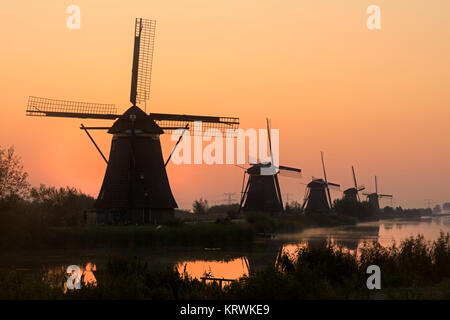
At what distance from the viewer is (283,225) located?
209 feet

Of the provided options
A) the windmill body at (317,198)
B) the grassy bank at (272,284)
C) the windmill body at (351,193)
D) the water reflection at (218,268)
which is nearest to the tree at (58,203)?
the water reflection at (218,268)

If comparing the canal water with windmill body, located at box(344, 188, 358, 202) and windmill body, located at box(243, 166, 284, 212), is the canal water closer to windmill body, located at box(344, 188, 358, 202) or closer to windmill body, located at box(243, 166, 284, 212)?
windmill body, located at box(243, 166, 284, 212)

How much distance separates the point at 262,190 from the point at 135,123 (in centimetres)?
3280

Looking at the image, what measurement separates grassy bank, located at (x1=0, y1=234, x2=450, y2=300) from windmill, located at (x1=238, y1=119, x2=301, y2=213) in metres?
50.4

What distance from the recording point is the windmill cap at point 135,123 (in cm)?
4106

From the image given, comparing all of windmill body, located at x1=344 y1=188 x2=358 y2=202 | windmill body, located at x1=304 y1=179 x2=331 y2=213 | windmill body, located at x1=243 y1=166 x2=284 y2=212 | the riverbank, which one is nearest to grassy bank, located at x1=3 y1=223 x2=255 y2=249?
the riverbank

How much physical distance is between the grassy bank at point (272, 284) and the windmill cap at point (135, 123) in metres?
22.5

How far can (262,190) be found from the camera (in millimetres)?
71938

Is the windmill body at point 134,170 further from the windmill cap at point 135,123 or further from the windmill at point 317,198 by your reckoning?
the windmill at point 317,198

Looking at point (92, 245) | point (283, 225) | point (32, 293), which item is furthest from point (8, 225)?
point (283, 225)

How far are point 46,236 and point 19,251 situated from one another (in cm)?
229

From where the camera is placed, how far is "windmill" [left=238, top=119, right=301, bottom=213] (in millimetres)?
71562
